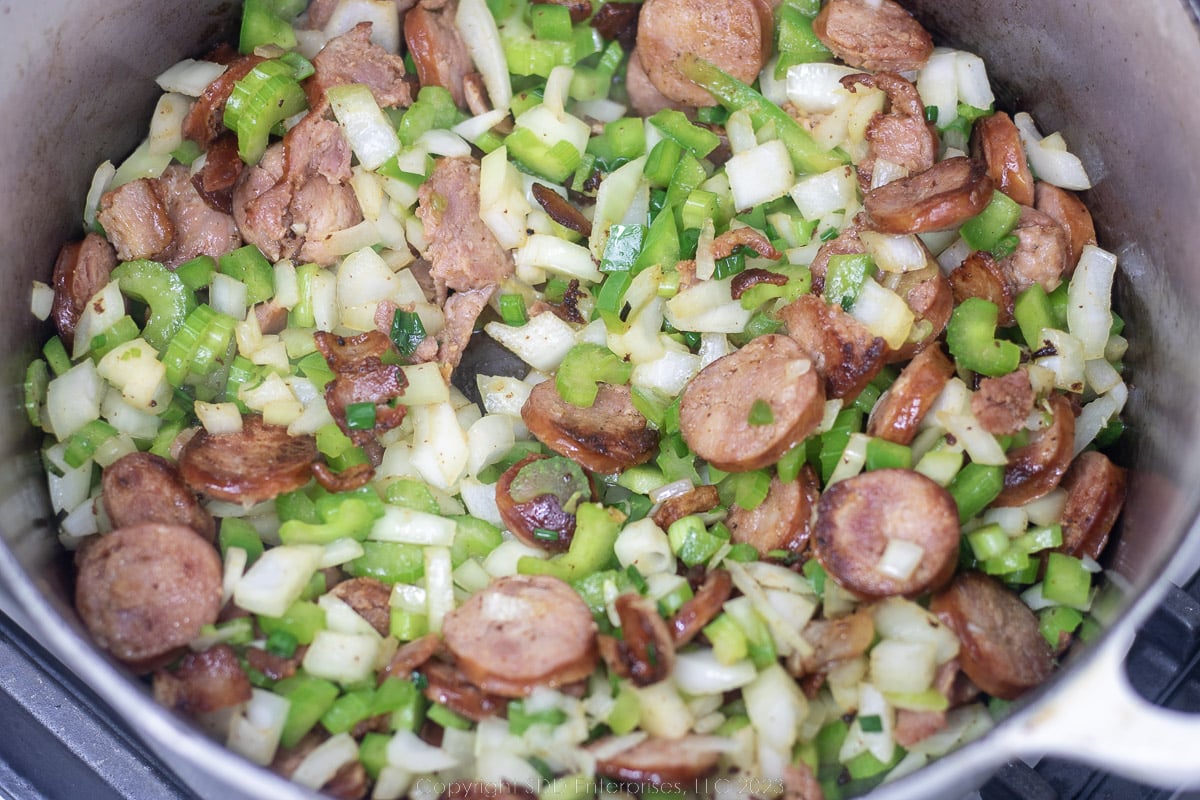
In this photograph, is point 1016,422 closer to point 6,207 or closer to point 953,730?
point 953,730

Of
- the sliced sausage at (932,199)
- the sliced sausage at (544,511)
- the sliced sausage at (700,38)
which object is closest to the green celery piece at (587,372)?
the sliced sausage at (544,511)

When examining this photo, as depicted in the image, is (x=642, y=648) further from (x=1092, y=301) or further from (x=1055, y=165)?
(x=1055, y=165)

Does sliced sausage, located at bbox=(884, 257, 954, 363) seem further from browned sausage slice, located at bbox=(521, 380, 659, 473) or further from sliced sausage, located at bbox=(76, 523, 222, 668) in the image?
sliced sausage, located at bbox=(76, 523, 222, 668)

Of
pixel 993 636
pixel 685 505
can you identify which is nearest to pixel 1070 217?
pixel 993 636

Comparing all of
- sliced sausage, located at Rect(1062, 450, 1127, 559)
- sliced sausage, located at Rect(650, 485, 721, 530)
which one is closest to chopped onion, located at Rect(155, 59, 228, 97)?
sliced sausage, located at Rect(650, 485, 721, 530)

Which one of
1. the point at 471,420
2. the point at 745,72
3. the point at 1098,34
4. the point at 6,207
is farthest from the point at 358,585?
the point at 1098,34
